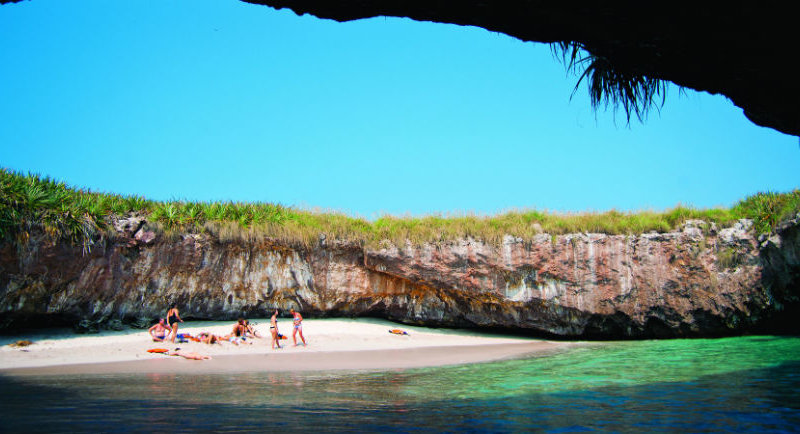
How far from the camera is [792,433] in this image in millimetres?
4758

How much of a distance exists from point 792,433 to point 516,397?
3.14 meters

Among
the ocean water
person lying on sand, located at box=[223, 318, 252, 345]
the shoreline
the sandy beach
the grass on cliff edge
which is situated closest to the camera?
the ocean water

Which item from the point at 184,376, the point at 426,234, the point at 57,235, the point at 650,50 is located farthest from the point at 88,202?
the point at 650,50

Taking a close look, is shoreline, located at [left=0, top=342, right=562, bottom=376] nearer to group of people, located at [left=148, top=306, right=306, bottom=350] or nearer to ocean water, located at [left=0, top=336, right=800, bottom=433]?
ocean water, located at [left=0, top=336, right=800, bottom=433]

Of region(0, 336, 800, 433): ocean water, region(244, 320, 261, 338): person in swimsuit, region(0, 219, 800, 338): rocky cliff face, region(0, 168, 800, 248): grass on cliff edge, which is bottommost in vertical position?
region(0, 336, 800, 433): ocean water

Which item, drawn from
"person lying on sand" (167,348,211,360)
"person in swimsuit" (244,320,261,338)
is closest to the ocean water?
"person lying on sand" (167,348,211,360)

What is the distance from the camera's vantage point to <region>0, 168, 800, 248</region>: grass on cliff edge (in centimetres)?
1351

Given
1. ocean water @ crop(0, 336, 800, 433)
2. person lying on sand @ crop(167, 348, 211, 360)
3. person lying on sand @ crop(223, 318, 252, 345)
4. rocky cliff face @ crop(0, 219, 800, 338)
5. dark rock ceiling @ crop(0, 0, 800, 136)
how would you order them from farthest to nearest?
rocky cliff face @ crop(0, 219, 800, 338) → person lying on sand @ crop(223, 318, 252, 345) → person lying on sand @ crop(167, 348, 211, 360) → ocean water @ crop(0, 336, 800, 433) → dark rock ceiling @ crop(0, 0, 800, 136)

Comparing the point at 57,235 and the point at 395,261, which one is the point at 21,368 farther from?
the point at 395,261

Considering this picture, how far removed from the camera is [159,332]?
46.8 feet

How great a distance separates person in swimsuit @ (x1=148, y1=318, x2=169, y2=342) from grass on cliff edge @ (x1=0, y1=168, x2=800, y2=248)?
2.90 metres

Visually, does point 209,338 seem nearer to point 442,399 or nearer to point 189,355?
point 189,355

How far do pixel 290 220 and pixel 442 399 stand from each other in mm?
12099

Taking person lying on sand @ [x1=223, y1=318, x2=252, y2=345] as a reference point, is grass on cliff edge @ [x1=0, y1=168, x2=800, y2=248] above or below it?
above
